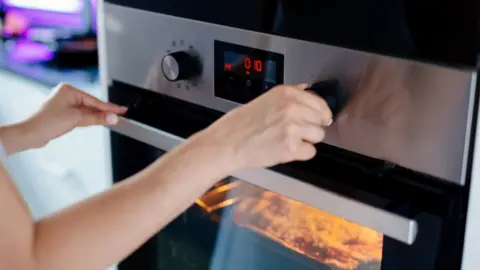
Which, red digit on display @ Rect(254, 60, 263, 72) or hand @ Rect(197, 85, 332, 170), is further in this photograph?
red digit on display @ Rect(254, 60, 263, 72)

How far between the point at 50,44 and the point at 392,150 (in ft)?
3.97

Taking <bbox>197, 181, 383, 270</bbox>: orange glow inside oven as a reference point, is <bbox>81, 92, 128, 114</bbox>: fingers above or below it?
above

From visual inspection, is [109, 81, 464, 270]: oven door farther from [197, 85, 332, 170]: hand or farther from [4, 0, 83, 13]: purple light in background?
[4, 0, 83, 13]: purple light in background

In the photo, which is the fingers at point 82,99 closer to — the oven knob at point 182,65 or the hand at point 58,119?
the hand at point 58,119

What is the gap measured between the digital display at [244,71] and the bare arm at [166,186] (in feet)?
0.41

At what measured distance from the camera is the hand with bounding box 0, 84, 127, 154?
0.91m

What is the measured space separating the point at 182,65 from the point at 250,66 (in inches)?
4.5

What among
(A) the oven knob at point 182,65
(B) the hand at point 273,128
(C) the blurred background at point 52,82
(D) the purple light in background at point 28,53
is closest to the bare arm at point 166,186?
(B) the hand at point 273,128

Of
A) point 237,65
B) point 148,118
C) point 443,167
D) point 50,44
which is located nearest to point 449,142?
point 443,167

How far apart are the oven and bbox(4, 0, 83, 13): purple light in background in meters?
0.72

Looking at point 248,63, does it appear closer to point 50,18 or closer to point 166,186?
point 166,186

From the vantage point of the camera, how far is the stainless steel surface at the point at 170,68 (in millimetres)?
860

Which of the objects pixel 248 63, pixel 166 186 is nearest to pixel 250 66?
pixel 248 63

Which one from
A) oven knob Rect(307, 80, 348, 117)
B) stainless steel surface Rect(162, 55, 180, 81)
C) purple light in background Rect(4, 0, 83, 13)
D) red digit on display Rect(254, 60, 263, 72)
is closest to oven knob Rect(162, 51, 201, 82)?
stainless steel surface Rect(162, 55, 180, 81)
